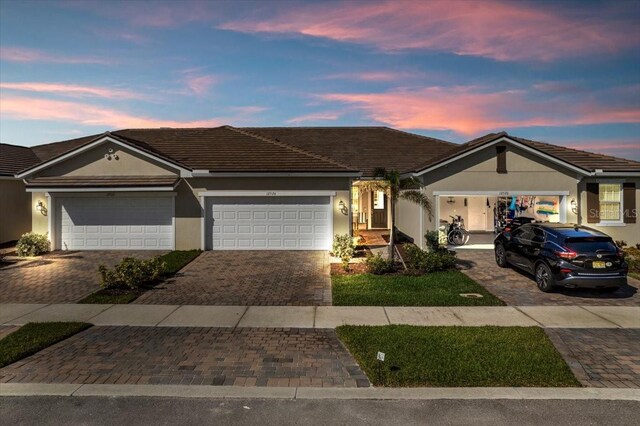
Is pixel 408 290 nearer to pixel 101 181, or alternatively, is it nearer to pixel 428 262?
pixel 428 262

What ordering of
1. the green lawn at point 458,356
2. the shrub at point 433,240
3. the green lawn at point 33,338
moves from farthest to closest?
the shrub at point 433,240
the green lawn at point 33,338
the green lawn at point 458,356

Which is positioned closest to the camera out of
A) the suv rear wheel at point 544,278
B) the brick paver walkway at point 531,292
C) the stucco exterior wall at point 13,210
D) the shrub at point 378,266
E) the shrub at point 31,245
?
the brick paver walkway at point 531,292

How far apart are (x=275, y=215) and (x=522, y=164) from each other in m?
11.1

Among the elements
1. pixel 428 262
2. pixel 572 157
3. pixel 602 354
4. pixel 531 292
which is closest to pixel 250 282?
pixel 428 262

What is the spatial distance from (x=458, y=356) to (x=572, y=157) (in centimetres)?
1622

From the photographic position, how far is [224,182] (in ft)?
56.7

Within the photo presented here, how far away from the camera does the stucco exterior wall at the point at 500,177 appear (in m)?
16.8

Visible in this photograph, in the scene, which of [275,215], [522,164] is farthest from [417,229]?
[275,215]

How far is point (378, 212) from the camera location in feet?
80.8

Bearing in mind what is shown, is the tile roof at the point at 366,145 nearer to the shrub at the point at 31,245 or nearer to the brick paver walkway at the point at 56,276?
the brick paver walkway at the point at 56,276

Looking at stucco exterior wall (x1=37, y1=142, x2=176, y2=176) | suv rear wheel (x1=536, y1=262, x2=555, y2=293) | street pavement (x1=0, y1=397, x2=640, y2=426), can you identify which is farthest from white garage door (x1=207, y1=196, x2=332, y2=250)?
street pavement (x1=0, y1=397, x2=640, y2=426)

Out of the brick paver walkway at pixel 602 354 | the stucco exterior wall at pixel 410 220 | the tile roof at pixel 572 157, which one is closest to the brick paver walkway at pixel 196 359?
the brick paver walkway at pixel 602 354

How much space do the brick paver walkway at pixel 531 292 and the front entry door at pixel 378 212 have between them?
1099 centimetres

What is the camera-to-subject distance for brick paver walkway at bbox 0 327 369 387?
5.86m
